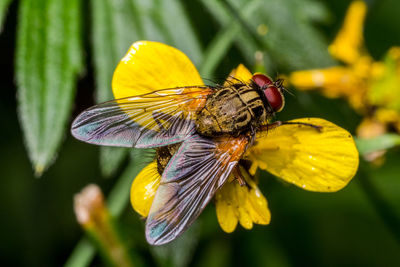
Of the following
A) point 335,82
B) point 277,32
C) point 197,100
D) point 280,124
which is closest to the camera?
point 280,124

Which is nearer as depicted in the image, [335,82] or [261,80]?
[261,80]

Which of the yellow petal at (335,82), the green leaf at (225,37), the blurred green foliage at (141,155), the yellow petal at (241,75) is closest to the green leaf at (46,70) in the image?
the blurred green foliage at (141,155)

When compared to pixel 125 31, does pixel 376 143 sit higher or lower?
lower

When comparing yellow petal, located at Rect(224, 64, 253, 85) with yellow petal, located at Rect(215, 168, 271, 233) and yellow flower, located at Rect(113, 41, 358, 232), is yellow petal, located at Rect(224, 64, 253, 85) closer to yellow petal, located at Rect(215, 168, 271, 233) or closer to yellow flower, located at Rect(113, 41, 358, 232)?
yellow flower, located at Rect(113, 41, 358, 232)

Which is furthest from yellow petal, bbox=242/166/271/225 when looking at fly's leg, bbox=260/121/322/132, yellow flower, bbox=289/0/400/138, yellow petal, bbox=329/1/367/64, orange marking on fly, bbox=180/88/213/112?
yellow petal, bbox=329/1/367/64

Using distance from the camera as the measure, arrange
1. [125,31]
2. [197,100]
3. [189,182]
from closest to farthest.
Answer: [189,182]
[197,100]
[125,31]

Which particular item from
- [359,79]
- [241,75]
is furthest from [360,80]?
[241,75]

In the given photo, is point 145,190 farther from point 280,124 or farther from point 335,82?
point 335,82
